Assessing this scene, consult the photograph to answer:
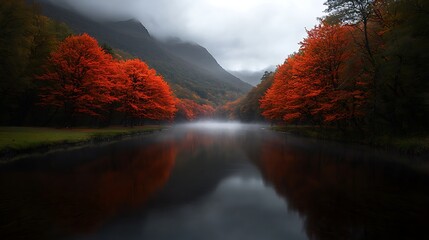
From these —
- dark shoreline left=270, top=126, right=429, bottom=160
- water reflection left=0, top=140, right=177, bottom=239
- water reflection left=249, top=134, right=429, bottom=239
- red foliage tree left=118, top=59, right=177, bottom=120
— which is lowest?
water reflection left=0, top=140, right=177, bottom=239

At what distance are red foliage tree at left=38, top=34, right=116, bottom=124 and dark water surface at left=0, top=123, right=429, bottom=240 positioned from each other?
2797cm

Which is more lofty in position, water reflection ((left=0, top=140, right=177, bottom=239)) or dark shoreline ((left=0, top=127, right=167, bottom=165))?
dark shoreline ((left=0, top=127, right=167, bottom=165))

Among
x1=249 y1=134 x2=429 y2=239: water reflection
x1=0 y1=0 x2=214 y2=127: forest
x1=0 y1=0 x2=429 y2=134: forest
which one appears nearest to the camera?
x1=249 y1=134 x2=429 y2=239: water reflection

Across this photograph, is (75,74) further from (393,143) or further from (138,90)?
(393,143)

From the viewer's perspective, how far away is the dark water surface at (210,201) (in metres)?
7.96

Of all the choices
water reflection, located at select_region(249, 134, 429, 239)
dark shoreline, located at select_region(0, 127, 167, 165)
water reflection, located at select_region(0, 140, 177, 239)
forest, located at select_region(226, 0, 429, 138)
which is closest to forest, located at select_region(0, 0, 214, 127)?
dark shoreline, located at select_region(0, 127, 167, 165)

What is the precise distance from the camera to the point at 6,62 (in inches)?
1193

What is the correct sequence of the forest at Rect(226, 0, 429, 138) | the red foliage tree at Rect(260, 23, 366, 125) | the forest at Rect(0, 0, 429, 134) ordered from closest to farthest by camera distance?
1. the forest at Rect(226, 0, 429, 138)
2. the forest at Rect(0, 0, 429, 134)
3. the red foliage tree at Rect(260, 23, 366, 125)

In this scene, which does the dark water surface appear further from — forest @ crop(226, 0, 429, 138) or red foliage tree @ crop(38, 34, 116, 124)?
red foliage tree @ crop(38, 34, 116, 124)

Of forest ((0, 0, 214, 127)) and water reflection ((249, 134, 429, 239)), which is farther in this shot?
forest ((0, 0, 214, 127))

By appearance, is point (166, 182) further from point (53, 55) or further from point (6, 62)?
point (53, 55)

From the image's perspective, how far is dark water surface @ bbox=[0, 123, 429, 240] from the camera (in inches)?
313

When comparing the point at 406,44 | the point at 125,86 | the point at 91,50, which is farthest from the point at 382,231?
the point at 125,86

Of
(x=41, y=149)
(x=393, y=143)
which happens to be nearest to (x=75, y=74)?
(x=41, y=149)
